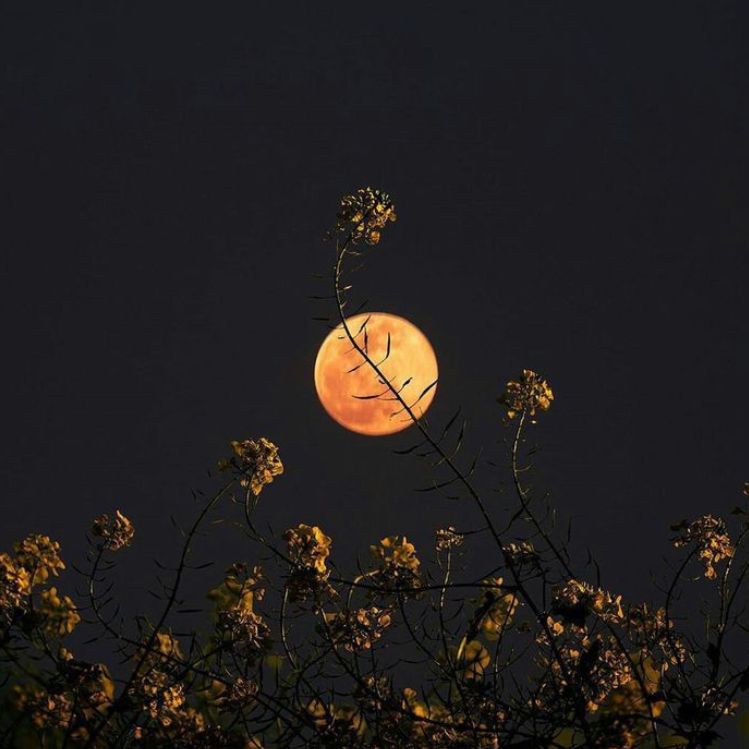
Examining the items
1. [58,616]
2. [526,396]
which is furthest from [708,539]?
[58,616]

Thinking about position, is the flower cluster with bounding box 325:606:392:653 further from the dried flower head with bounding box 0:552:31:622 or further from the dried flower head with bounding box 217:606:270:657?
the dried flower head with bounding box 0:552:31:622

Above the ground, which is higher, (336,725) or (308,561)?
(308,561)

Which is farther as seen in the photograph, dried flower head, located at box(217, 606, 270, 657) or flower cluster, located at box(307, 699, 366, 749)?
dried flower head, located at box(217, 606, 270, 657)

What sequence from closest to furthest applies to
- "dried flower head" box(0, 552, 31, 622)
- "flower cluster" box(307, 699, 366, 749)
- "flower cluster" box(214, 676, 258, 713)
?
"flower cluster" box(307, 699, 366, 749) < "flower cluster" box(214, 676, 258, 713) < "dried flower head" box(0, 552, 31, 622)

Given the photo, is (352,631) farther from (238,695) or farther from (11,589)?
(11,589)

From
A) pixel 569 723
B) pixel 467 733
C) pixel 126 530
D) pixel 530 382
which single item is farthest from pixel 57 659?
pixel 530 382

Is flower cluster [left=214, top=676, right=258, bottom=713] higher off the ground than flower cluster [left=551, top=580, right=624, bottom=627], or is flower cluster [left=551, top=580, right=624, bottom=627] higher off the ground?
flower cluster [left=551, top=580, right=624, bottom=627]

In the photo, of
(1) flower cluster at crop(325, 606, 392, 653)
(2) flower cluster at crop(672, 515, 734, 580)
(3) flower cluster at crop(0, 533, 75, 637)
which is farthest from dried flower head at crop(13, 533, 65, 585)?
(2) flower cluster at crop(672, 515, 734, 580)

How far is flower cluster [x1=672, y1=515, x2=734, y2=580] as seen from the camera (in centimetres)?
578

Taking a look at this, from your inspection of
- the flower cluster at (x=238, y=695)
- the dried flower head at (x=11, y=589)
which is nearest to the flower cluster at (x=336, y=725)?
the flower cluster at (x=238, y=695)

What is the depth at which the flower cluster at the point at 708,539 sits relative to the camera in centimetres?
578

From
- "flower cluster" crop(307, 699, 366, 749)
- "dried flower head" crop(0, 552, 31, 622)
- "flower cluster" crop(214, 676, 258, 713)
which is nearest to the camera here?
"flower cluster" crop(307, 699, 366, 749)

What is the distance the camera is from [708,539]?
228 inches

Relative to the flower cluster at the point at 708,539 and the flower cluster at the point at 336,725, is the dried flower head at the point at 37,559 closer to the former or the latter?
the flower cluster at the point at 336,725
